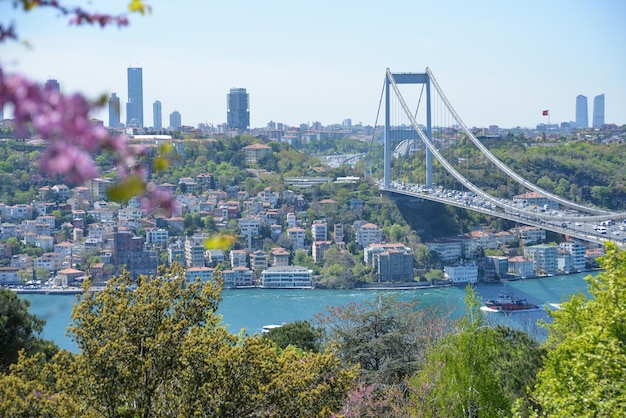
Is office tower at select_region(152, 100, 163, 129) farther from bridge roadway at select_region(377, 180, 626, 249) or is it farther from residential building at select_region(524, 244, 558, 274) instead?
residential building at select_region(524, 244, 558, 274)

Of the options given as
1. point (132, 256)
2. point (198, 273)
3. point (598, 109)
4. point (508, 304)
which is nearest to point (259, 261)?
point (198, 273)

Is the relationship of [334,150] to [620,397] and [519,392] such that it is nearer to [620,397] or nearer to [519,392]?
[519,392]

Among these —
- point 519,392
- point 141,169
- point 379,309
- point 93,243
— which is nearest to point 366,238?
point 93,243

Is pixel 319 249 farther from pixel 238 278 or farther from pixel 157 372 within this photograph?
pixel 157 372

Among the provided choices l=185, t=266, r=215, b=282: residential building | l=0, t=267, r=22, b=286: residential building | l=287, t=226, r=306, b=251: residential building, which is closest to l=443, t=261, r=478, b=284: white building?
l=287, t=226, r=306, b=251: residential building

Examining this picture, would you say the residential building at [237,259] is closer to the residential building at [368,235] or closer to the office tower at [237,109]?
the residential building at [368,235]

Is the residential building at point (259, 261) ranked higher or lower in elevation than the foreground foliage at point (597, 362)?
lower

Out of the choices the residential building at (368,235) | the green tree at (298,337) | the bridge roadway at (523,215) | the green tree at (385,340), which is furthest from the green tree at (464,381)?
the residential building at (368,235)
